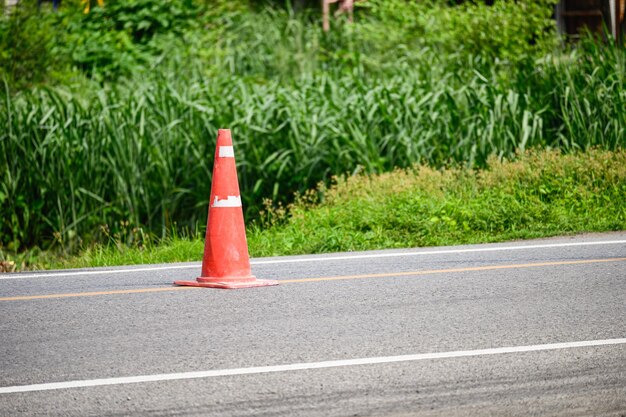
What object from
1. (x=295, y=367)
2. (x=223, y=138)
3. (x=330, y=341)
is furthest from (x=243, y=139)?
(x=295, y=367)

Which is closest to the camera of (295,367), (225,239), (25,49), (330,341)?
(295,367)

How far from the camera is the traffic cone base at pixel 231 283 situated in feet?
24.7

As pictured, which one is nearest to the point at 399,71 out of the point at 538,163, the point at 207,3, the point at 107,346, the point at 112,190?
the point at 538,163

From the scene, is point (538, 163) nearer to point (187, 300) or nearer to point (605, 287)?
point (605, 287)

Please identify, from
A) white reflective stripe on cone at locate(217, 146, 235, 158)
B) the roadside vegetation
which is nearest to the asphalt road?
white reflective stripe on cone at locate(217, 146, 235, 158)

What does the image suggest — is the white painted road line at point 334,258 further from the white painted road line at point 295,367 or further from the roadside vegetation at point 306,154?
the white painted road line at point 295,367

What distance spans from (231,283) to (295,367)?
8.06 ft

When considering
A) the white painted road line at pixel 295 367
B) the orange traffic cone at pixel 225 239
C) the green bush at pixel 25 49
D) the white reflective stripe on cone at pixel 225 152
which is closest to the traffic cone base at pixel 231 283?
the orange traffic cone at pixel 225 239

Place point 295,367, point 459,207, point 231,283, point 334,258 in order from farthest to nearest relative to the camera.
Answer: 1. point 459,207
2. point 334,258
3. point 231,283
4. point 295,367

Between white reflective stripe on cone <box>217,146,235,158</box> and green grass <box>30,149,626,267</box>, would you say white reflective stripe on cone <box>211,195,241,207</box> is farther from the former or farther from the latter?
green grass <box>30,149,626,267</box>

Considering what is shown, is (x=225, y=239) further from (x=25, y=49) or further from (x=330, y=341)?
(x=25, y=49)

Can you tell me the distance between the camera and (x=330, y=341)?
569 centimetres

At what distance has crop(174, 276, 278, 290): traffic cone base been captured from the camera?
7516 mm

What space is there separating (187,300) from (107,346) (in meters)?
1.40
